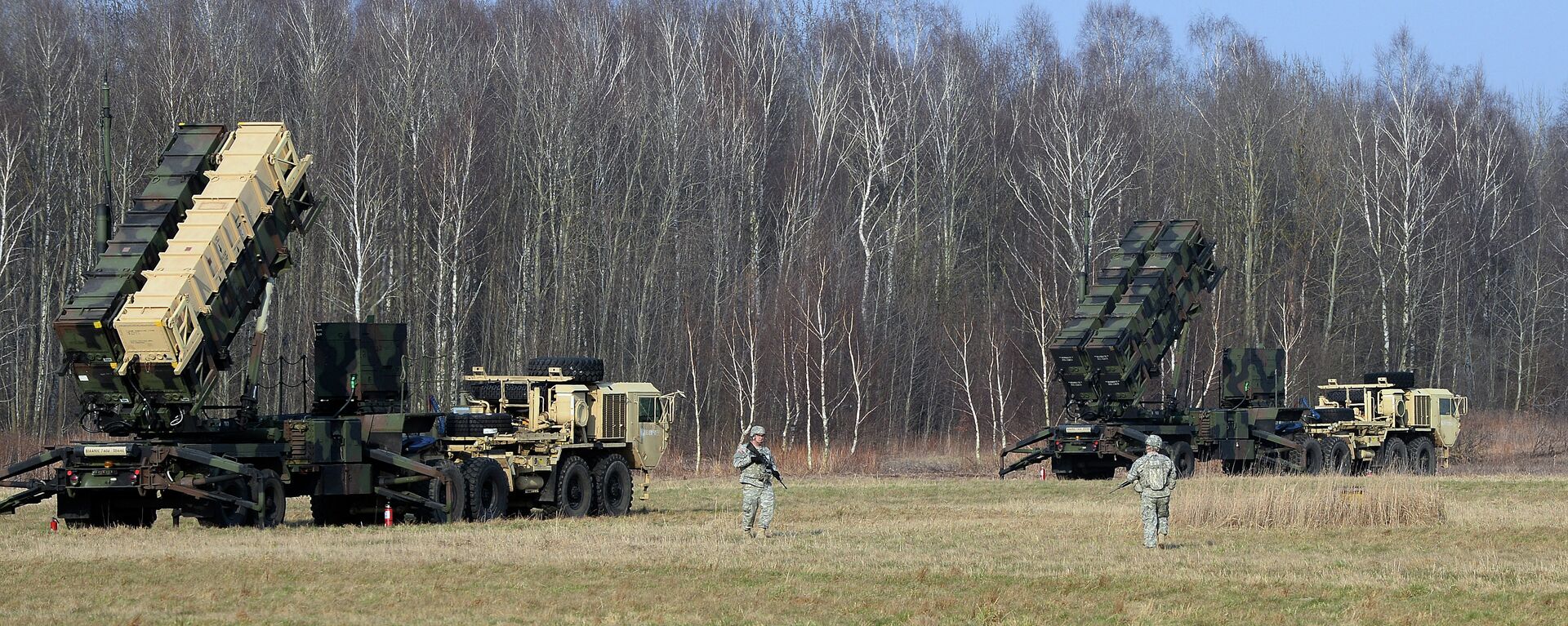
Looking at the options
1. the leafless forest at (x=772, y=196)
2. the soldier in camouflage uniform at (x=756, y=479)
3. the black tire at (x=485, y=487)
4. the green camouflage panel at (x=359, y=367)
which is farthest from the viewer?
the leafless forest at (x=772, y=196)

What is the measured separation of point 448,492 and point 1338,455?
23.1 metres

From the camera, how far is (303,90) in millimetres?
53156

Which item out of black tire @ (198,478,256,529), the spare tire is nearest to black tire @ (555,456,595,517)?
black tire @ (198,478,256,529)

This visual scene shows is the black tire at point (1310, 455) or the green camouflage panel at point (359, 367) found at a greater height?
the green camouflage panel at point (359, 367)

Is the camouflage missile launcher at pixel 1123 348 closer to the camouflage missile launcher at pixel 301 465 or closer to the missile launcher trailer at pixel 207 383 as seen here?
the camouflage missile launcher at pixel 301 465

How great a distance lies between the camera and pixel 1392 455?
1697 inches

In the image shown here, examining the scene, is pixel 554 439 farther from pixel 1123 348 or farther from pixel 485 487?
pixel 1123 348

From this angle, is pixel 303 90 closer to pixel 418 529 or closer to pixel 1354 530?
pixel 418 529

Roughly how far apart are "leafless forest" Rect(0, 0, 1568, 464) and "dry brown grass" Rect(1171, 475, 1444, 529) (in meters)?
16.3

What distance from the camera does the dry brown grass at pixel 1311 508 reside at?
23578mm

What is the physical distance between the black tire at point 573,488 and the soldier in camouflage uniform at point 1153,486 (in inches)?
366

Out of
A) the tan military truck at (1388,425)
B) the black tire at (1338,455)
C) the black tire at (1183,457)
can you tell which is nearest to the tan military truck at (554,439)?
the black tire at (1183,457)

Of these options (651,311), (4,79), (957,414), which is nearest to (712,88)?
(651,311)

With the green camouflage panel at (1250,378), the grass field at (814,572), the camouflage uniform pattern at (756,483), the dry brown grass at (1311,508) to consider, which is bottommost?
the grass field at (814,572)
